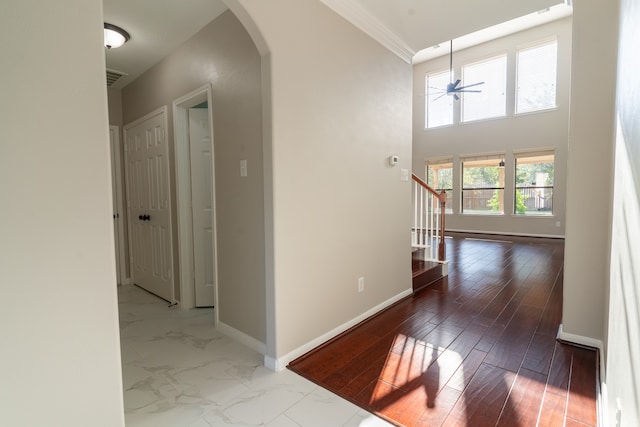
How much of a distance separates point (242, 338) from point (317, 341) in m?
0.61

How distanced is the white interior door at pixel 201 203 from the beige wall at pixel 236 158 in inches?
15.8

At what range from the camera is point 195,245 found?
3.08 metres

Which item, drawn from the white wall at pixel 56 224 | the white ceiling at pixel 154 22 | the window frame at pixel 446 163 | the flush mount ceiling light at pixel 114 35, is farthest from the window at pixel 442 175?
the white wall at pixel 56 224

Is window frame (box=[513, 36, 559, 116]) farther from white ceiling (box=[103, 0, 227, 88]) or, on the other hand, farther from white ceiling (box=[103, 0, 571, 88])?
white ceiling (box=[103, 0, 227, 88])

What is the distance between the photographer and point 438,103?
28.9ft

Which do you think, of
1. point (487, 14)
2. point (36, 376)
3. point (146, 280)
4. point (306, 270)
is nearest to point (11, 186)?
point (36, 376)

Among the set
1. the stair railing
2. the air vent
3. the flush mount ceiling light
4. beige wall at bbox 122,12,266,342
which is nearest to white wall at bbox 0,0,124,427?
beige wall at bbox 122,12,266,342

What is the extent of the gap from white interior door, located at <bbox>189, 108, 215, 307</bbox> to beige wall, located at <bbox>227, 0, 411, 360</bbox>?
1.32 metres

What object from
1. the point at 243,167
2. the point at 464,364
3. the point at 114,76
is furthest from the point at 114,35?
the point at 464,364

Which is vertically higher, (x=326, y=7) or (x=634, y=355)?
(x=326, y=7)

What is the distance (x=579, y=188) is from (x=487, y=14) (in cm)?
164

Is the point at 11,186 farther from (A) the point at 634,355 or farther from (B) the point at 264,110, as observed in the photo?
(A) the point at 634,355

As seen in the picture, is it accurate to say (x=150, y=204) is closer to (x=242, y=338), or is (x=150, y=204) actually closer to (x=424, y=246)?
(x=242, y=338)

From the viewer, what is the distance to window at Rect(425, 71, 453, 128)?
8550mm
